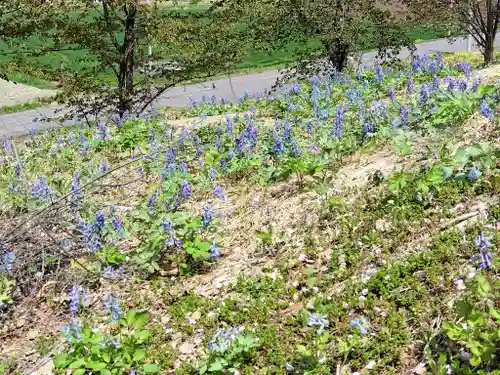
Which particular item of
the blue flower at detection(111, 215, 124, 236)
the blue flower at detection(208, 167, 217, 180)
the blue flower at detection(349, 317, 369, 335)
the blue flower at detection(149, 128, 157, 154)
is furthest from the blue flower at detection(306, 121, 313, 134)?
the blue flower at detection(349, 317, 369, 335)

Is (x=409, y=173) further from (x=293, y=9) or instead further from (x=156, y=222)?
(x=293, y=9)

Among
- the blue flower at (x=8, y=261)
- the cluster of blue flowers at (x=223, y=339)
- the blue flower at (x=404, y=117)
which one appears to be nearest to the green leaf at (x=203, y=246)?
the cluster of blue flowers at (x=223, y=339)

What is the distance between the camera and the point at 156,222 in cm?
455

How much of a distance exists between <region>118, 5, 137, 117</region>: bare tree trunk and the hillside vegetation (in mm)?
5129

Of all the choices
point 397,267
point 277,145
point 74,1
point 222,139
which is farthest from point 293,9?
point 397,267

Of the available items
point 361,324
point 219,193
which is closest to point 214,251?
point 219,193

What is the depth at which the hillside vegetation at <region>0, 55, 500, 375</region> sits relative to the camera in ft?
10.2

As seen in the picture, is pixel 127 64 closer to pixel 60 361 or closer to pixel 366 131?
pixel 366 131

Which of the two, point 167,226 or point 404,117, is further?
point 404,117

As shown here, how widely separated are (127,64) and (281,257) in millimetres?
8480

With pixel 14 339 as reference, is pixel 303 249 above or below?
above

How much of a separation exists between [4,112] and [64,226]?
65.9 feet

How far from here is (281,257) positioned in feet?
13.6

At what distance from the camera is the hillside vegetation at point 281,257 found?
311cm
